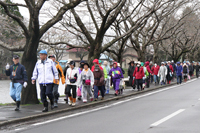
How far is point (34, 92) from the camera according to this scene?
12.2m

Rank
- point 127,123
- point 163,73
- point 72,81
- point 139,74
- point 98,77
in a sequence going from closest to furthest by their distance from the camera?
point 127,123 < point 72,81 < point 98,77 < point 139,74 < point 163,73

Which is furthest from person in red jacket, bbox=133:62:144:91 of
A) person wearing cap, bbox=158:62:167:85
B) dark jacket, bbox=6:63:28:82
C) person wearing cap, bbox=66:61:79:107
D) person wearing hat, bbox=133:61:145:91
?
dark jacket, bbox=6:63:28:82

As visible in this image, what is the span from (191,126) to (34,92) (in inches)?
276

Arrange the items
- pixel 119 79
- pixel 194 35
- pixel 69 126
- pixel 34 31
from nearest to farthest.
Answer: pixel 69 126
pixel 34 31
pixel 119 79
pixel 194 35

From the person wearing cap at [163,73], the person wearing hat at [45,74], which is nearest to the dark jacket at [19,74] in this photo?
the person wearing hat at [45,74]

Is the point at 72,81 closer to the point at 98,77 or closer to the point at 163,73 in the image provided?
the point at 98,77

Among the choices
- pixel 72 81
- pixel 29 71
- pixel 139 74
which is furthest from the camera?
pixel 139 74

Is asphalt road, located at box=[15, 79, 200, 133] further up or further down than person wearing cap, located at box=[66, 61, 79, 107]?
further down

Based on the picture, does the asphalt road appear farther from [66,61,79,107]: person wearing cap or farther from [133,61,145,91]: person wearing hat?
[133,61,145,91]: person wearing hat

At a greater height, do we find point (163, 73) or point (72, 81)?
point (163, 73)

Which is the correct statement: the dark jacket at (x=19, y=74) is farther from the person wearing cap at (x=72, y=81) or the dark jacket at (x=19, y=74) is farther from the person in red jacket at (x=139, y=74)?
the person in red jacket at (x=139, y=74)

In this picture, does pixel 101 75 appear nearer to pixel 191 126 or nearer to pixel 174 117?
pixel 174 117

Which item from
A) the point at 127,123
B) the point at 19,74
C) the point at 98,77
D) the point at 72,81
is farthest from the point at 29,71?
the point at 127,123

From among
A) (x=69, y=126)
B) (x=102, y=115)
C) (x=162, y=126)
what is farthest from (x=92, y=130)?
(x=102, y=115)
